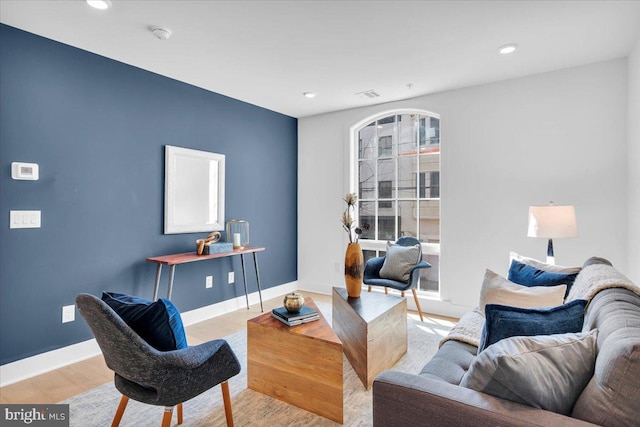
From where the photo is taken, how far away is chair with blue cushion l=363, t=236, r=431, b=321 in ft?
11.7

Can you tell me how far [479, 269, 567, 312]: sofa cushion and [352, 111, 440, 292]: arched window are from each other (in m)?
1.80

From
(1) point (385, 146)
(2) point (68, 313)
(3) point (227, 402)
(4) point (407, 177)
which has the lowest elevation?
(3) point (227, 402)

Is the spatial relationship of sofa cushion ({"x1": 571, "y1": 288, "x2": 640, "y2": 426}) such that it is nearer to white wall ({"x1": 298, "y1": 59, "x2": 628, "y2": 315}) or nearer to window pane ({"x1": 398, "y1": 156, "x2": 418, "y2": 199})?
white wall ({"x1": 298, "y1": 59, "x2": 628, "y2": 315})

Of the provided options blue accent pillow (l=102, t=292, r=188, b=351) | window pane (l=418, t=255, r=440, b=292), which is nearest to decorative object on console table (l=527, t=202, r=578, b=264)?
window pane (l=418, t=255, r=440, b=292)

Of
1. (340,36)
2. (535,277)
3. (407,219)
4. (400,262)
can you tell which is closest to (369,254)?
(407,219)

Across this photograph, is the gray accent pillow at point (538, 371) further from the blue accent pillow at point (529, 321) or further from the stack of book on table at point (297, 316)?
A: the stack of book on table at point (297, 316)

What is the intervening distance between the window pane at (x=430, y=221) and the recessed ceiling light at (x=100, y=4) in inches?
138

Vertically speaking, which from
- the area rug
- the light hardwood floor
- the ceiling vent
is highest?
the ceiling vent

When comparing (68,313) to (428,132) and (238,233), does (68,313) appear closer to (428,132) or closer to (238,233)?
(238,233)

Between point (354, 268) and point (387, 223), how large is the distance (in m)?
1.85

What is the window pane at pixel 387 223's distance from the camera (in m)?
4.48

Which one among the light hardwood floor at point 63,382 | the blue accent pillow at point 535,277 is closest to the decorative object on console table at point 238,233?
the light hardwood floor at point 63,382

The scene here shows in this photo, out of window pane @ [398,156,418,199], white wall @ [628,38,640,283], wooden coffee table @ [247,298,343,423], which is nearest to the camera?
wooden coffee table @ [247,298,343,423]

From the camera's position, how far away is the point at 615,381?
972 mm
